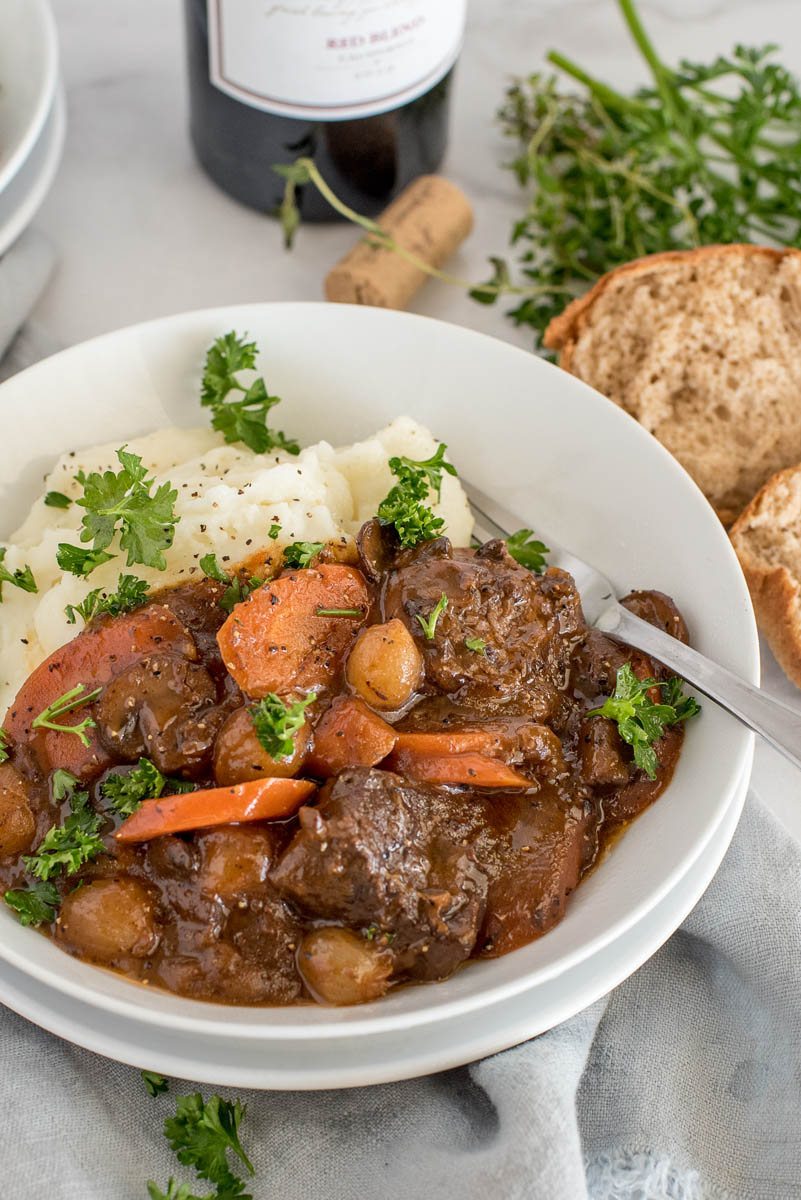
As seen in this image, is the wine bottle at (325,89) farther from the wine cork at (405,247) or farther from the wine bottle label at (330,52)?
the wine cork at (405,247)

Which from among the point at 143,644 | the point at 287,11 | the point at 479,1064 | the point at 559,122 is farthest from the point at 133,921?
the point at 559,122

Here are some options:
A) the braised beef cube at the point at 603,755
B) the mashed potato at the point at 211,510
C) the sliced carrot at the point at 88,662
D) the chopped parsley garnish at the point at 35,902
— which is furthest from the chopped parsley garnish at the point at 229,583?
the braised beef cube at the point at 603,755

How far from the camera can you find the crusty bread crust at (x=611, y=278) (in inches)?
220

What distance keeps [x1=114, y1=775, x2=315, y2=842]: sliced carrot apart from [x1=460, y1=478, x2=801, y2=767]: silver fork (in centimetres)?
137

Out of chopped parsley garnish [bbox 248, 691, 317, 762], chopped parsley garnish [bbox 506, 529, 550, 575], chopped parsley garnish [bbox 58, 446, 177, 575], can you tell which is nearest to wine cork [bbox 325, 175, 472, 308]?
chopped parsley garnish [bbox 506, 529, 550, 575]

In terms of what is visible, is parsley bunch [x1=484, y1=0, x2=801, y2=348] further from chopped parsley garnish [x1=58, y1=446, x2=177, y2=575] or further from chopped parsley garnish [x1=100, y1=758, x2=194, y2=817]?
chopped parsley garnish [x1=100, y1=758, x2=194, y2=817]

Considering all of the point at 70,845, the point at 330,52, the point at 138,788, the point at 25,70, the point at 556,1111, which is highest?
the point at 330,52

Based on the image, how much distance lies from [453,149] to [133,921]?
5.09m

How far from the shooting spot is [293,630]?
3.79 metres

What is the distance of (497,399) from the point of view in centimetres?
482

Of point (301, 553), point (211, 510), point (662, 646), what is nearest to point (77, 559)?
point (211, 510)

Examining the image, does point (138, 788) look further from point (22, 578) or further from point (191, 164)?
point (191, 164)

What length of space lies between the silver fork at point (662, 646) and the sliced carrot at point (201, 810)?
1375mm

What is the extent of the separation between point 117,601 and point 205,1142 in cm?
168
